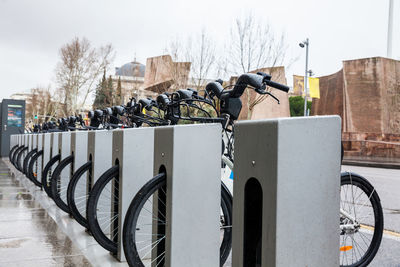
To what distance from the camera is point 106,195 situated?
3975mm

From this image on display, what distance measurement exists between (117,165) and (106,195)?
0.52 m

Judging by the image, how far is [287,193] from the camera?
170cm

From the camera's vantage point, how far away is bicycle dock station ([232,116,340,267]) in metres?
Result: 1.70

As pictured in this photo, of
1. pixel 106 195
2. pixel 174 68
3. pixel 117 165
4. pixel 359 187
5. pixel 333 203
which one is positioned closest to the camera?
pixel 333 203

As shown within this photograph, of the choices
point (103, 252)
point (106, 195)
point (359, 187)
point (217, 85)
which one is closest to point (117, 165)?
point (106, 195)

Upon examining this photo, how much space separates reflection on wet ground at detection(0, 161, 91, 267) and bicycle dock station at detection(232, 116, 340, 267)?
194 cm

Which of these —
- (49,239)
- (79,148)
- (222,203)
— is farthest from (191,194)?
(79,148)

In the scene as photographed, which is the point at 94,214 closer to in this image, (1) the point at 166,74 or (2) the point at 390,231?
(2) the point at 390,231

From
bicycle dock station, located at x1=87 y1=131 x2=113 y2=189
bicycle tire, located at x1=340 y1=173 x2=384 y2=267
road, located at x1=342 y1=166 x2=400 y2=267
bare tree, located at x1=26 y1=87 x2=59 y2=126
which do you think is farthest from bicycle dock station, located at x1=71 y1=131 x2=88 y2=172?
bare tree, located at x1=26 y1=87 x2=59 y2=126

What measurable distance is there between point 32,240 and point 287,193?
3.17 metres

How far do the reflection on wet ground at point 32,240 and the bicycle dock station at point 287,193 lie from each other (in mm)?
1943

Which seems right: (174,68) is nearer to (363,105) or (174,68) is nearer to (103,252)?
(363,105)

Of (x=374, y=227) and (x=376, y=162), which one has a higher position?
(x=374, y=227)

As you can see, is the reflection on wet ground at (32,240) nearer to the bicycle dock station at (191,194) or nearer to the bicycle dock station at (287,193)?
the bicycle dock station at (191,194)
